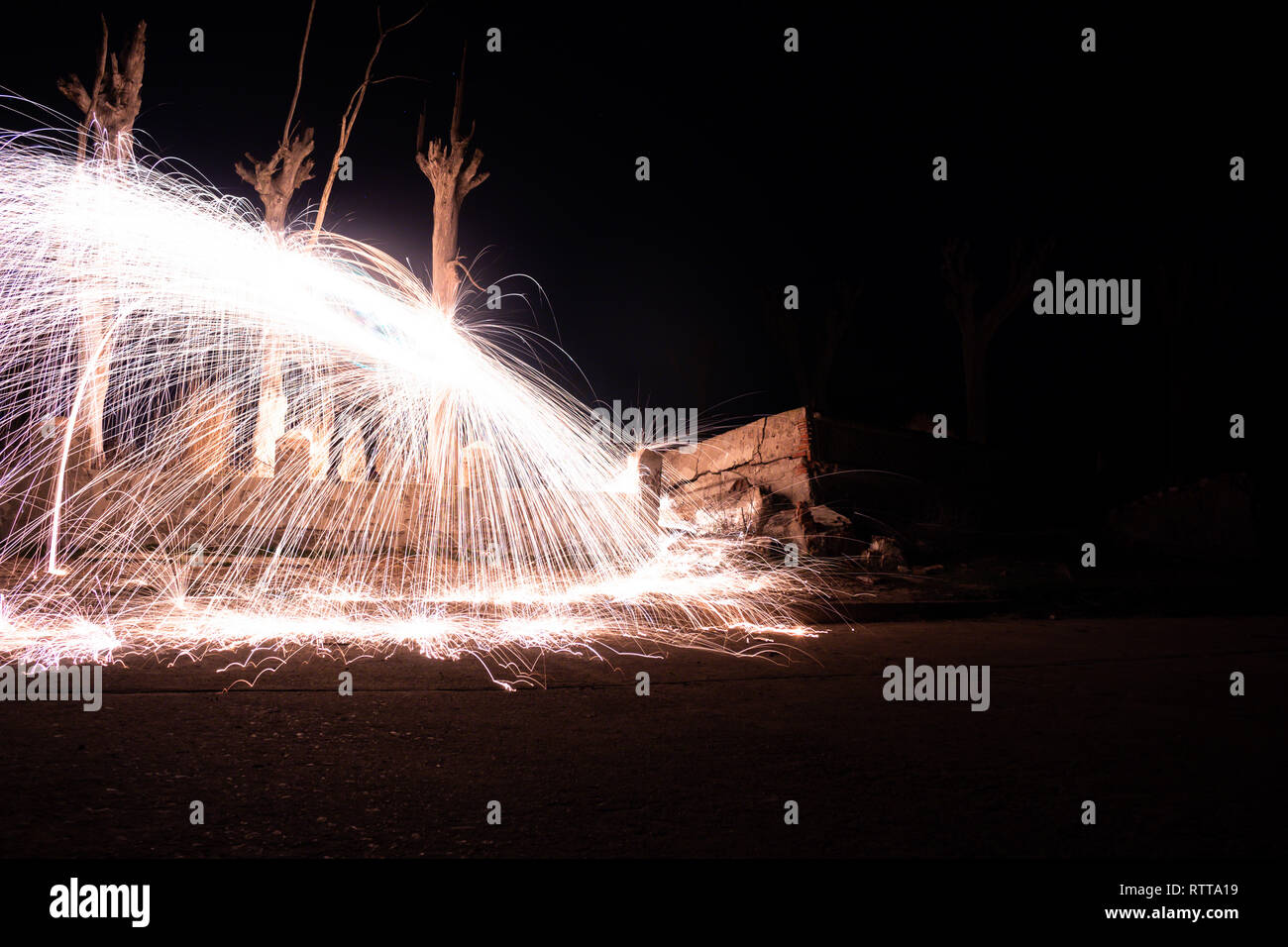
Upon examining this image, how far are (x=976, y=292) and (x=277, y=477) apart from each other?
21464 millimetres

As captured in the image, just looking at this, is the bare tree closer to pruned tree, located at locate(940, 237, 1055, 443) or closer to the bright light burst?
the bright light burst

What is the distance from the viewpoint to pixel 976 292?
24703 millimetres

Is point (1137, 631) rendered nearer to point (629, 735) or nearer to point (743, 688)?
point (743, 688)

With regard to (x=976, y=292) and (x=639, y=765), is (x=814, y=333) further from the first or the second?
(x=639, y=765)

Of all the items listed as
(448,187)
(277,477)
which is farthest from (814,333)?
(277,477)

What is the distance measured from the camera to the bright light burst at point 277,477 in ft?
22.6

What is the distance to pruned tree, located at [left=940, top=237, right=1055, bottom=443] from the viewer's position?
79.9 feet

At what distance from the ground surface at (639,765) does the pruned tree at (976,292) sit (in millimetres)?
20610

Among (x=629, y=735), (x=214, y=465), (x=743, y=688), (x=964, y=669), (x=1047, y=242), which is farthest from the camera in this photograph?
(x=1047, y=242)

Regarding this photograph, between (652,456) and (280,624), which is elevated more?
(652,456)

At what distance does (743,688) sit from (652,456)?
6666 millimetres

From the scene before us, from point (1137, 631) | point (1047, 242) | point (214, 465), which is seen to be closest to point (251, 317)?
point (214, 465)

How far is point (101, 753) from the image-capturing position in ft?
11.2

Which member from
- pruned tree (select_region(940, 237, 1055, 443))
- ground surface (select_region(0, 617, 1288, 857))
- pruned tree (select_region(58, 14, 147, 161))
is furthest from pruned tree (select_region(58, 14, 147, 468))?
pruned tree (select_region(940, 237, 1055, 443))
